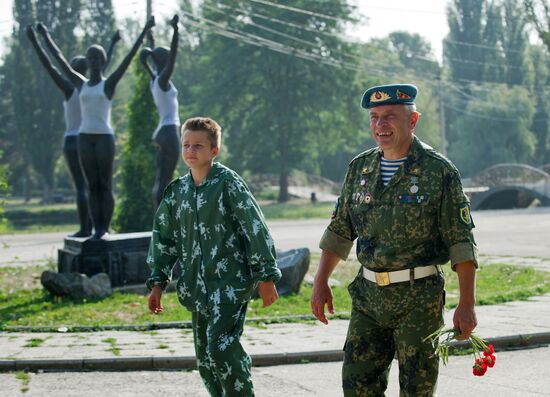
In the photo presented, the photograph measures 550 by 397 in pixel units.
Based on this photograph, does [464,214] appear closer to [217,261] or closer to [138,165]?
[217,261]

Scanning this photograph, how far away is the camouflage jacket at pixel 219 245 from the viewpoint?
5121 mm

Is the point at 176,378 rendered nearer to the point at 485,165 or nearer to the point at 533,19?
the point at 533,19

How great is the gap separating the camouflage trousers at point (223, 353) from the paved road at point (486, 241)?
10.2 m

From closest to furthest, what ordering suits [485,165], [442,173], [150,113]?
[442,173], [150,113], [485,165]

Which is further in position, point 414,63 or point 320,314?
point 414,63

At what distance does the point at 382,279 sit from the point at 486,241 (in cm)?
1762

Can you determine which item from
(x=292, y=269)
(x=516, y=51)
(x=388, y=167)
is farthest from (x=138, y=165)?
(x=516, y=51)

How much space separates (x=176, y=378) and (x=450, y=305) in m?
4.32

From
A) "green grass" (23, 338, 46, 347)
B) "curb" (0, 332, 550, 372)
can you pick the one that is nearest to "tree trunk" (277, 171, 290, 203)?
"green grass" (23, 338, 46, 347)

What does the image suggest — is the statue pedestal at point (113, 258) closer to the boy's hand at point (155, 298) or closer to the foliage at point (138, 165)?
the foliage at point (138, 165)

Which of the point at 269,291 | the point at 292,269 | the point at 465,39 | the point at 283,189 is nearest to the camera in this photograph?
the point at 269,291

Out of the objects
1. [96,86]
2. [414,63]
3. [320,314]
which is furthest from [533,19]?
[414,63]

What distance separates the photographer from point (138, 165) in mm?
20672

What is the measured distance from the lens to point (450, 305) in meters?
10.5
